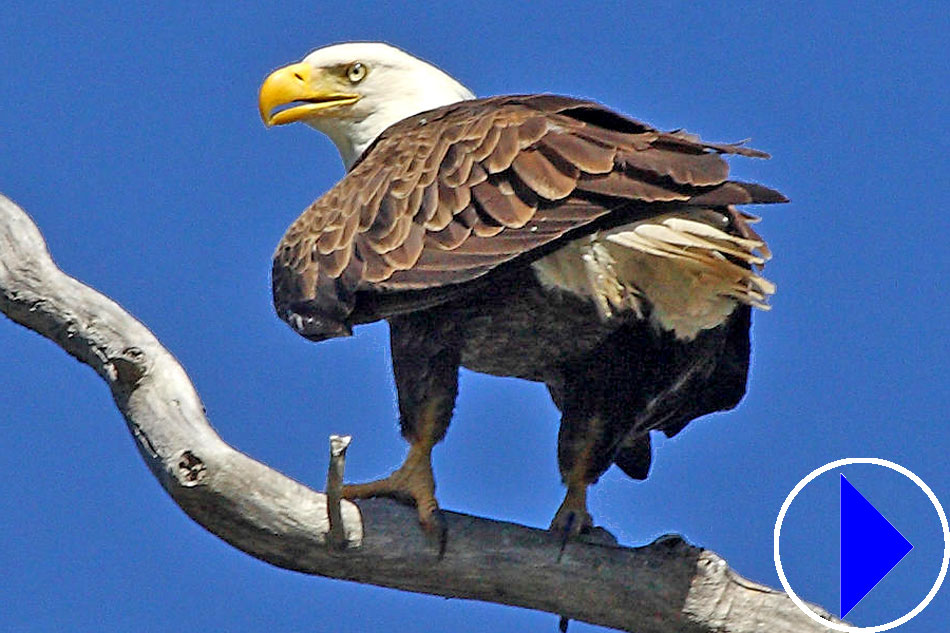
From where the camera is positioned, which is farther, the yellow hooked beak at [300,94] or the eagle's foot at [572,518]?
the yellow hooked beak at [300,94]

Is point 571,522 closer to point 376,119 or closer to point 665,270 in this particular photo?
point 665,270

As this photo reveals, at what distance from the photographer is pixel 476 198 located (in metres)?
5.94

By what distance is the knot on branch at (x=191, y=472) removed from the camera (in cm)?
575

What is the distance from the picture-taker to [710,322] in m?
6.40

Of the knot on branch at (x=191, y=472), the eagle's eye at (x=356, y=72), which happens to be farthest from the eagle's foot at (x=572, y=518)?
the eagle's eye at (x=356, y=72)

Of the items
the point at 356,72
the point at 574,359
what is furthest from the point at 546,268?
the point at 356,72

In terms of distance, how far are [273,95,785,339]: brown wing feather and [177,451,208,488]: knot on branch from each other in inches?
24.0

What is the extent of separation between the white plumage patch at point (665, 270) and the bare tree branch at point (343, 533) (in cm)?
70

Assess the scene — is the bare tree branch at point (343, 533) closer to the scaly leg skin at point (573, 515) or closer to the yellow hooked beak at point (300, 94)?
the scaly leg skin at point (573, 515)

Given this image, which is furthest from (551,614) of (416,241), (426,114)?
(426,114)

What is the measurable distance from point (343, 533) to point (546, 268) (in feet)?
3.13

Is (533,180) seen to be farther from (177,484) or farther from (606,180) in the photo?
(177,484)

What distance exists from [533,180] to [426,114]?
3.30 feet

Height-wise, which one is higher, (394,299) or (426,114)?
(426,114)
